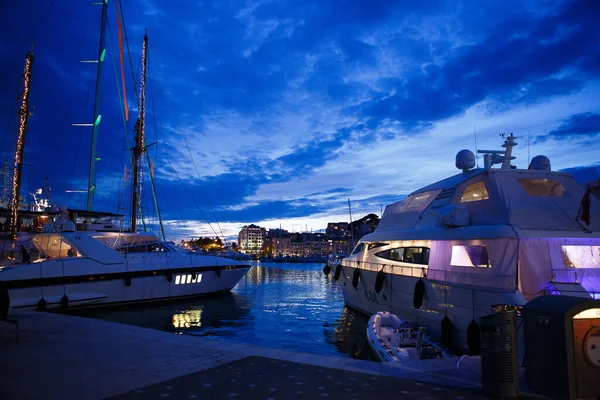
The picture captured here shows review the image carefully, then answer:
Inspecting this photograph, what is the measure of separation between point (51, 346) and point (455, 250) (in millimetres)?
10826

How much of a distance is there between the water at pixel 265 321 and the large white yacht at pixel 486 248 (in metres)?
2.63

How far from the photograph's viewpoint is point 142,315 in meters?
22.1

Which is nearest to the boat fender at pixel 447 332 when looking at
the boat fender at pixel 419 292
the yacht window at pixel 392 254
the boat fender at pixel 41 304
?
the boat fender at pixel 419 292

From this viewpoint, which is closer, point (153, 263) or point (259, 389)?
point (259, 389)

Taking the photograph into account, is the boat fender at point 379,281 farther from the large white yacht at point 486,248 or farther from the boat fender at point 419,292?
the boat fender at point 419,292

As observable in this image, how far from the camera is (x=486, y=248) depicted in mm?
11664

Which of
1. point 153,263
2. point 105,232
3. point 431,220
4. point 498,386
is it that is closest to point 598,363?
point 498,386

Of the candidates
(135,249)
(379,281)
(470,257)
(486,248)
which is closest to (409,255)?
(379,281)

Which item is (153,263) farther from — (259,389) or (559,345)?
(559,345)

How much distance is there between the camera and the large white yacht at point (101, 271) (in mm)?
21438

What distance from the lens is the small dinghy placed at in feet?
35.2

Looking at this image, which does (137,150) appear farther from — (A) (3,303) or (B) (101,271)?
(A) (3,303)

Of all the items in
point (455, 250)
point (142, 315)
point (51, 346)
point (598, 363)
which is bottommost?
point (142, 315)

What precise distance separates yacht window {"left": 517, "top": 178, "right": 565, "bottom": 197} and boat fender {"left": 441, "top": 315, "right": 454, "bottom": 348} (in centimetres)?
490
